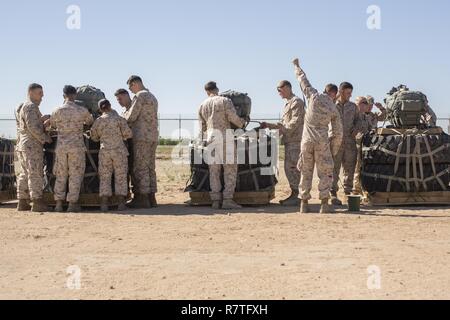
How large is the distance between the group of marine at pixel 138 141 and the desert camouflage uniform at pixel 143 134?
18 mm

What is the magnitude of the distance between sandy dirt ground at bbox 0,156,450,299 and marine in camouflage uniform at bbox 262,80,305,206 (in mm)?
1212

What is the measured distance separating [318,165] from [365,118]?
8.78 ft

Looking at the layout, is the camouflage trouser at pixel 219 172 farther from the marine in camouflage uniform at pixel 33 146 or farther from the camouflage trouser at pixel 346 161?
the marine in camouflage uniform at pixel 33 146

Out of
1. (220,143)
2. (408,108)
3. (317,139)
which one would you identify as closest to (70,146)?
(220,143)

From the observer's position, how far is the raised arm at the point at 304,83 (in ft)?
35.3

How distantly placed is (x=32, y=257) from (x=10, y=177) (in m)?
5.81

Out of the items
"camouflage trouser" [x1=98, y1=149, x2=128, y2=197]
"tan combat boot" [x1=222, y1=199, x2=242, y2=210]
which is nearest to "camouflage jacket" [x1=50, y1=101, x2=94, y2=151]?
"camouflage trouser" [x1=98, y1=149, x2=128, y2=197]

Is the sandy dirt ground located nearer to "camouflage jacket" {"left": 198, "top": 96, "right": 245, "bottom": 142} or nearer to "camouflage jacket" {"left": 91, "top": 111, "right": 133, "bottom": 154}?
"camouflage jacket" {"left": 91, "top": 111, "right": 133, "bottom": 154}

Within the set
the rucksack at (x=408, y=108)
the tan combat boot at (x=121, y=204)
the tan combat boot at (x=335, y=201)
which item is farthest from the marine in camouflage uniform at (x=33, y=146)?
the rucksack at (x=408, y=108)

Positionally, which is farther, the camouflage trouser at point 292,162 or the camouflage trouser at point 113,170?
the camouflage trouser at point 292,162

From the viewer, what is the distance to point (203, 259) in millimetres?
7199

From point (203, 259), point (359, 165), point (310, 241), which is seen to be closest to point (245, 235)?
point (310, 241)

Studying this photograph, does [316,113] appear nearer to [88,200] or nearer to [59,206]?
[88,200]
